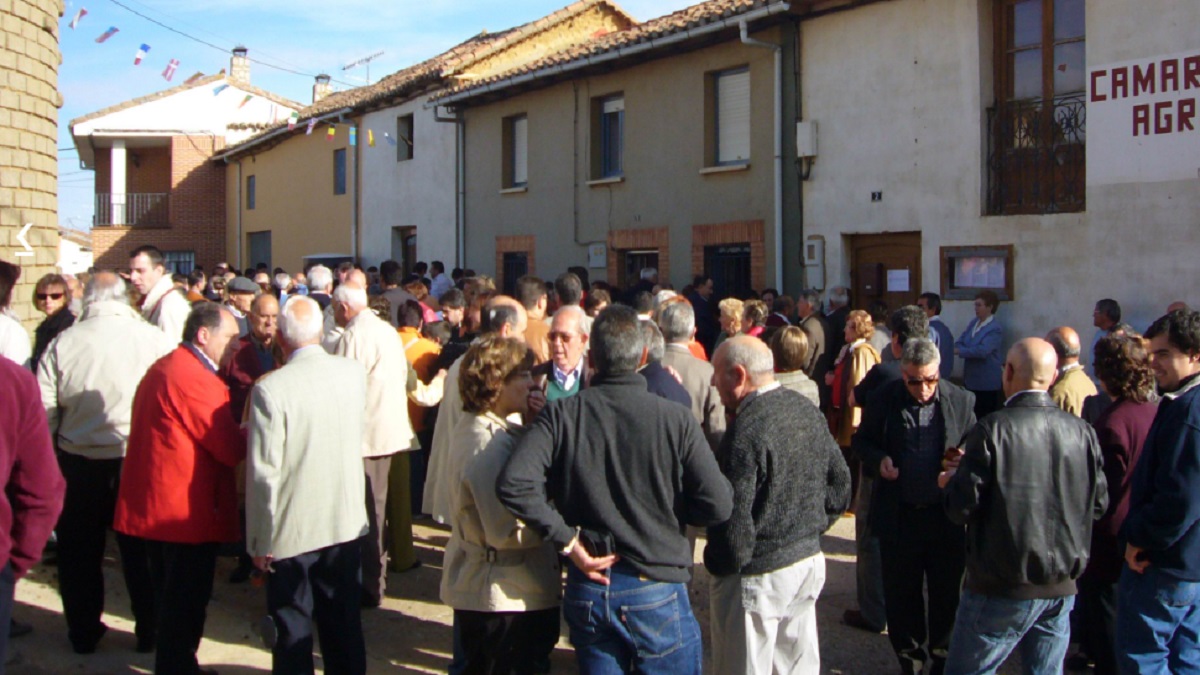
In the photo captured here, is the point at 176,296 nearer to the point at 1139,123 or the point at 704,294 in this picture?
the point at 704,294

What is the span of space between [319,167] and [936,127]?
18298 mm

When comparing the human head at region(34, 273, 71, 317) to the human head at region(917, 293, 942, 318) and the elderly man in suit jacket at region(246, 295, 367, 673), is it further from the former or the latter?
the human head at region(917, 293, 942, 318)

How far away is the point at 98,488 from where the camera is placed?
19.0 feet

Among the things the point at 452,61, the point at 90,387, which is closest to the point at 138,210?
the point at 452,61

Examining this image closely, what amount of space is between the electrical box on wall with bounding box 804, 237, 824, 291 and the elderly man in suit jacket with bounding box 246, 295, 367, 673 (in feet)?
28.1

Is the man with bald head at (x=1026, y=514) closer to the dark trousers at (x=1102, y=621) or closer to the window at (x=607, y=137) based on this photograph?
the dark trousers at (x=1102, y=621)

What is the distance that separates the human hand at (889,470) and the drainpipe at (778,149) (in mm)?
8118

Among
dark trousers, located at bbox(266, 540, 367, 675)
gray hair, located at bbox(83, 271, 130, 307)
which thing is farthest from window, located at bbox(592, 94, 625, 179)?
dark trousers, located at bbox(266, 540, 367, 675)

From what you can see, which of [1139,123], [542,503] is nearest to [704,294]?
[1139,123]

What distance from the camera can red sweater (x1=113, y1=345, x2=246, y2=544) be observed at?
16.0ft

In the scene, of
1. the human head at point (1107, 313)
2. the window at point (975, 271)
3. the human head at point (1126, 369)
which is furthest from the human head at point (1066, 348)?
the window at point (975, 271)

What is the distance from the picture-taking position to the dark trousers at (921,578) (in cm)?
512

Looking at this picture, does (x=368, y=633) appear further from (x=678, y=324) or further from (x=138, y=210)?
(x=138, y=210)

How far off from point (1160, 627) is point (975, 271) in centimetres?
728
